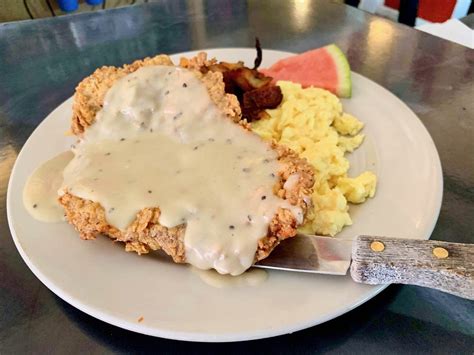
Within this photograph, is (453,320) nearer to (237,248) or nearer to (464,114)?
(237,248)

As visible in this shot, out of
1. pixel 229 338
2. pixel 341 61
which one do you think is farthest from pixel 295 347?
pixel 341 61

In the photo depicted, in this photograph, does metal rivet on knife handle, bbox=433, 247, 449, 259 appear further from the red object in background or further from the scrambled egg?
the red object in background

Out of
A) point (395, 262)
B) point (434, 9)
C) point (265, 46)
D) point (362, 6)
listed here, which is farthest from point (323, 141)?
point (434, 9)

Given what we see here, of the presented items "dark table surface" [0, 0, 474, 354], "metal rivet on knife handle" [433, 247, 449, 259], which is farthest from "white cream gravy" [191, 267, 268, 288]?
"metal rivet on knife handle" [433, 247, 449, 259]

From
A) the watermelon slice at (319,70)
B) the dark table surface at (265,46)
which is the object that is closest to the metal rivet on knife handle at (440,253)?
the dark table surface at (265,46)

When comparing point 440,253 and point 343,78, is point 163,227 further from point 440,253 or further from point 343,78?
point 343,78

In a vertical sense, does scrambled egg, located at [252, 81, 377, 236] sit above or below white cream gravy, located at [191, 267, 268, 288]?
below
